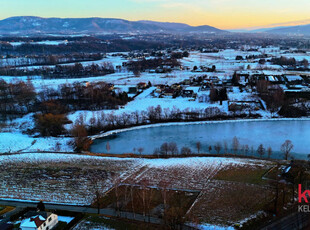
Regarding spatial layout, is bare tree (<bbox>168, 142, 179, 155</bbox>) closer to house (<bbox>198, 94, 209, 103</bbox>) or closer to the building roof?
the building roof

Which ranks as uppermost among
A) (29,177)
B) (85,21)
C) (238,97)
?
(85,21)

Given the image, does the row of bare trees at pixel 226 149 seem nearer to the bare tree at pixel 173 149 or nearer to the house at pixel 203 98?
the bare tree at pixel 173 149

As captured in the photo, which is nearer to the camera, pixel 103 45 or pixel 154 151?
pixel 154 151

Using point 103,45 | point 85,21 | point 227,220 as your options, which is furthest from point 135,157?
point 85,21

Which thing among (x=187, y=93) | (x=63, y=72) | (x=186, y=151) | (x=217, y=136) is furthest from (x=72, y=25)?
(x=186, y=151)

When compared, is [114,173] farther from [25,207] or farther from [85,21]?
[85,21]

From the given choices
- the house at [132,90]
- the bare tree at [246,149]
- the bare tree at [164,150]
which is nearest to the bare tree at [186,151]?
the bare tree at [164,150]

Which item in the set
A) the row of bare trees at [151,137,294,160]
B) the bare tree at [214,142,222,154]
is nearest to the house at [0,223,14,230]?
the row of bare trees at [151,137,294,160]
